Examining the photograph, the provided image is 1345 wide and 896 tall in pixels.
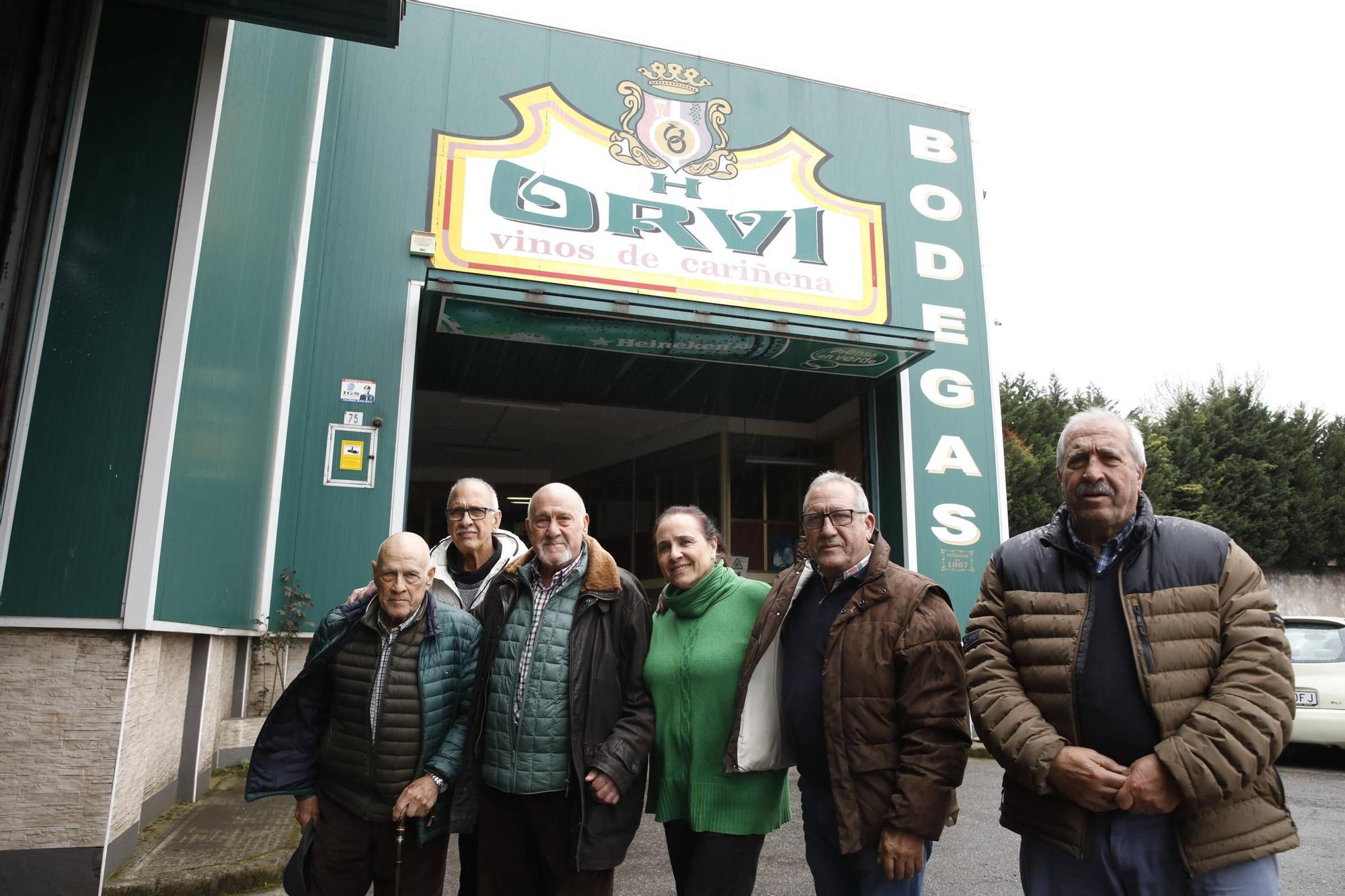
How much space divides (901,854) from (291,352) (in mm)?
6927

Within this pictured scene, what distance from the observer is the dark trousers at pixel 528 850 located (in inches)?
104

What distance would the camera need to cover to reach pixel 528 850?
2729 mm

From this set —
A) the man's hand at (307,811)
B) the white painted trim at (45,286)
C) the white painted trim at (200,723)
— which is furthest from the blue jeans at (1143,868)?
the white painted trim at (200,723)

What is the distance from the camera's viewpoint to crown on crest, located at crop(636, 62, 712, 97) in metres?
9.64

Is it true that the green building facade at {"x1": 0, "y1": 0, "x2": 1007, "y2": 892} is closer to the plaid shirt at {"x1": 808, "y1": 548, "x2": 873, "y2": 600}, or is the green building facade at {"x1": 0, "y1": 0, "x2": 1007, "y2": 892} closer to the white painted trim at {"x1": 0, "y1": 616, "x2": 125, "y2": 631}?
the white painted trim at {"x1": 0, "y1": 616, "x2": 125, "y2": 631}

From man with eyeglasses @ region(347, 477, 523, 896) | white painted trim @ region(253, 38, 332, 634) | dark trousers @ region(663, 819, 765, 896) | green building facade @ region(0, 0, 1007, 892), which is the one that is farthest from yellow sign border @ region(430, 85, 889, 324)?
dark trousers @ region(663, 819, 765, 896)

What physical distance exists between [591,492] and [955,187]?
871 cm

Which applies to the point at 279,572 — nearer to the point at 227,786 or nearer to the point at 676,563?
the point at 227,786

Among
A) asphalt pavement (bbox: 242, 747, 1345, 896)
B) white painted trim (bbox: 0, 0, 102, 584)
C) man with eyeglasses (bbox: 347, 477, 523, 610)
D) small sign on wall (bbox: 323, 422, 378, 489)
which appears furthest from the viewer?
small sign on wall (bbox: 323, 422, 378, 489)

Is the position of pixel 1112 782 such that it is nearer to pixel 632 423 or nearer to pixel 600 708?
pixel 600 708

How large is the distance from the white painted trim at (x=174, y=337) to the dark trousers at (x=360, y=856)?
4.84 ft

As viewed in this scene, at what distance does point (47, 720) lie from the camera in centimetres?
348

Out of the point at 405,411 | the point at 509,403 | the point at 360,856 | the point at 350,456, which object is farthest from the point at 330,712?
the point at 509,403

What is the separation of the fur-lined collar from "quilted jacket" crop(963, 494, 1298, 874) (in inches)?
43.2
